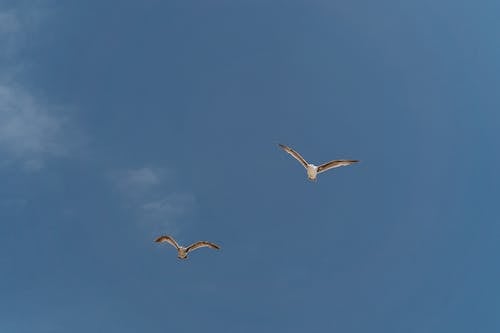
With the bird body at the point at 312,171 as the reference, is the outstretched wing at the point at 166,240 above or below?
below

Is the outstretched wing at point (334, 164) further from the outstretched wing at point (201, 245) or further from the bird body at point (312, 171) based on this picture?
the outstretched wing at point (201, 245)

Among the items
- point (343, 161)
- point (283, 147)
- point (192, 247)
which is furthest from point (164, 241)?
point (343, 161)

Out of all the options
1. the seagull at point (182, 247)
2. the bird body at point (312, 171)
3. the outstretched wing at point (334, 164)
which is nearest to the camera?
the outstretched wing at point (334, 164)

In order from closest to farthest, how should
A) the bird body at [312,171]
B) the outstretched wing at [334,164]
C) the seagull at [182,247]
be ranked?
the outstretched wing at [334,164]
the bird body at [312,171]
the seagull at [182,247]

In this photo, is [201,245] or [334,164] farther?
[201,245]

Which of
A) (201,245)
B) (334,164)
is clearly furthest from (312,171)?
(201,245)

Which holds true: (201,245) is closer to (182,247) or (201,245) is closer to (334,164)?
(182,247)

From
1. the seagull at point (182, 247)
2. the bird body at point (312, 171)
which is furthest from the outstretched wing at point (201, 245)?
the bird body at point (312, 171)

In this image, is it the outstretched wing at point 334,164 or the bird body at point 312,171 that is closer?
the outstretched wing at point 334,164

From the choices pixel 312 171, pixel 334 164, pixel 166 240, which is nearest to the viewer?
pixel 334 164

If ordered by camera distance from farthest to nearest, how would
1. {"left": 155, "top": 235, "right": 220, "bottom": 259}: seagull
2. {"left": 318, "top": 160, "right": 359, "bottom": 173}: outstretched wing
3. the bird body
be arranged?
{"left": 155, "top": 235, "right": 220, "bottom": 259}: seagull → the bird body → {"left": 318, "top": 160, "right": 359, "bottom": 173}: outstretched wing

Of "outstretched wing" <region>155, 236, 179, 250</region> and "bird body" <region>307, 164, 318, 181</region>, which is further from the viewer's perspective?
"outstretched wing" <region>155, 236, 179, 250</region>

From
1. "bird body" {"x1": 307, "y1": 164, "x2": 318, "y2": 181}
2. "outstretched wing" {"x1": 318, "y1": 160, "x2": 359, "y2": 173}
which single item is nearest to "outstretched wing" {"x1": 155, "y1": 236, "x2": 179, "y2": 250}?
"bird body" {"x1": 307, "y1": 164, "x2": 318, "y2": 181}

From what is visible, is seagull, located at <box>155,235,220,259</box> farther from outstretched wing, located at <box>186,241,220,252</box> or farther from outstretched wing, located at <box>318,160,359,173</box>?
outstretched wing, located at <box>318,160,359,173</box>
